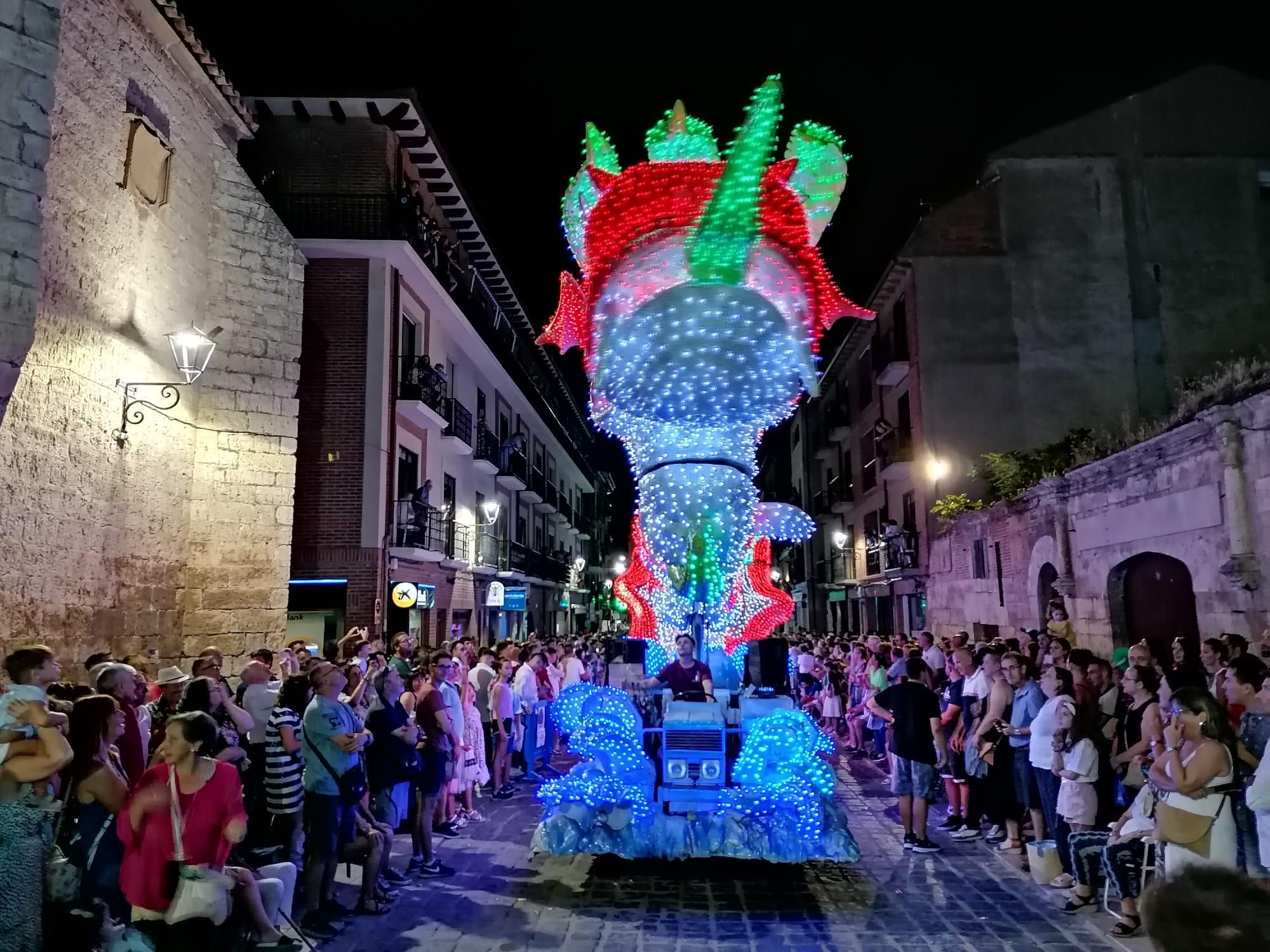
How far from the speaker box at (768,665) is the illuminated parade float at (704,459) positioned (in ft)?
0.11

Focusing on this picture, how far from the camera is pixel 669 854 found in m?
5.86

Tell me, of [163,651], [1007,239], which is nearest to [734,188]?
[163,651]

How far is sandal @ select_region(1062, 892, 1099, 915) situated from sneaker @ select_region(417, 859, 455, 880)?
13.6 ft

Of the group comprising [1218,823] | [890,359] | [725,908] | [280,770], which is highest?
[890,359]

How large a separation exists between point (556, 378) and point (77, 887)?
124 feet

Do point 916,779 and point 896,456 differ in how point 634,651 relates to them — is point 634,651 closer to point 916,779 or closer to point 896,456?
point 916,779

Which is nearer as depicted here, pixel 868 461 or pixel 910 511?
pixel 910 511

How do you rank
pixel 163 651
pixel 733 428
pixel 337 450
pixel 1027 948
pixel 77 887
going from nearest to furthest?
pixel 77 887
pixel 1027 948
pixel 733 428
pixel 163 651
pixel 337 450

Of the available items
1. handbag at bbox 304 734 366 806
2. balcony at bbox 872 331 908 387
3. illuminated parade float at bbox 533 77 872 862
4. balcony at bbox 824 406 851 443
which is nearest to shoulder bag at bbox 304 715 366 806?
handbag at bbox 304 734 366 806

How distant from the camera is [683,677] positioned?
258 inches

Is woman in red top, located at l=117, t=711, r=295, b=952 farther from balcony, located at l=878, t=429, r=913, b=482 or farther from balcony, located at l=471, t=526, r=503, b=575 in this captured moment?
balcony, located at l=878, t=429, r=913, b=482

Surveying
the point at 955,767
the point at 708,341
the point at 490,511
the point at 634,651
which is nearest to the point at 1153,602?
the point at 955,767

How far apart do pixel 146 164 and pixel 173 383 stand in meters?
2.54

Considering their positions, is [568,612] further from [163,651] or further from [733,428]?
[733,428]
